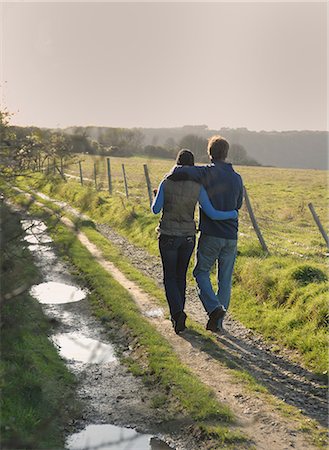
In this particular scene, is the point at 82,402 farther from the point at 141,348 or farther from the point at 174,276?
the point at 174,276

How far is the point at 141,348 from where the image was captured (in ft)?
23.4

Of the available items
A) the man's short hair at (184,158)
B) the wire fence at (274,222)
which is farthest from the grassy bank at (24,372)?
the man's short hair at (184,158)

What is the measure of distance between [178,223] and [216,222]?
0.52 m

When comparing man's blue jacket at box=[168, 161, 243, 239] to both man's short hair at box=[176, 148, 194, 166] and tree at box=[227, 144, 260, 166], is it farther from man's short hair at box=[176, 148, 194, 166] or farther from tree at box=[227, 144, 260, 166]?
tree at box=[227, 144, 260, 166]

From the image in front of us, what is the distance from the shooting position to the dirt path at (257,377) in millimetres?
5070

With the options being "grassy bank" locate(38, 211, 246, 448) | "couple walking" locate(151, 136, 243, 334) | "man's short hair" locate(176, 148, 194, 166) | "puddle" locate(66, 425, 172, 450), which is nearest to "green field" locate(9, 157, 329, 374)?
"man's short hair" locate(176, 148, 194, 166)

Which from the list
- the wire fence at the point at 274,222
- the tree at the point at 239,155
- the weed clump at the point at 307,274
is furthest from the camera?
the tree at the point at 239,155

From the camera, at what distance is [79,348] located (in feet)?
24.0

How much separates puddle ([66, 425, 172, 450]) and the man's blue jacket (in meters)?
3.13

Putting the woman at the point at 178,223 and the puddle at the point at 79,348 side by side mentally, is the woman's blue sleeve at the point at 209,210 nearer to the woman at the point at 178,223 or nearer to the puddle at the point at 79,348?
the woman at the point at 178,223

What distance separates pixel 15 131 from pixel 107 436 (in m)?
2.89

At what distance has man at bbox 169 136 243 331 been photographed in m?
7.31


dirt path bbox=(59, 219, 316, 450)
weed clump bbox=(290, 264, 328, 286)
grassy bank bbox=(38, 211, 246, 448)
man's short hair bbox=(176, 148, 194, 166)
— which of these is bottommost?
dirt path bbox=(59, 219, 316, 450)

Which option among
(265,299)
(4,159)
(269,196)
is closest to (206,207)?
(265,299)
